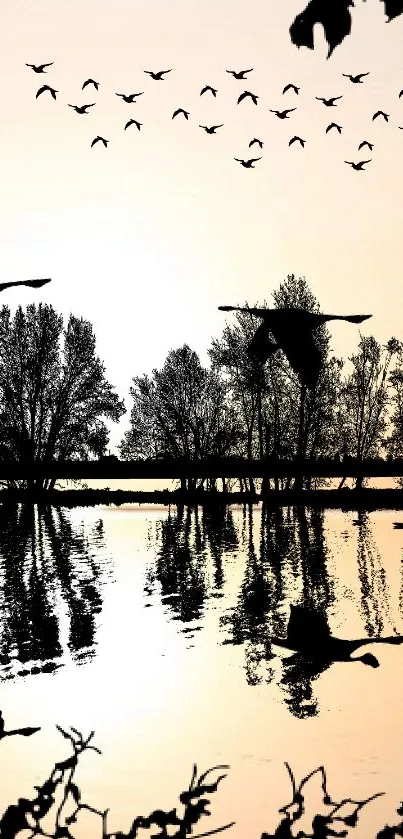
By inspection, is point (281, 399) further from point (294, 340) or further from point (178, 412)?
point (294, 340)

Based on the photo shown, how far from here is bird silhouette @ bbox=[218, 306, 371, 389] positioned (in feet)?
6.89

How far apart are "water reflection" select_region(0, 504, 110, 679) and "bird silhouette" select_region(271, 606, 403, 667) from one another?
10463 mm

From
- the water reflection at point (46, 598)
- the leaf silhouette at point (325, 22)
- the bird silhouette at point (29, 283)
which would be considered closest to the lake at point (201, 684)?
the water reflection at point (46, 598)

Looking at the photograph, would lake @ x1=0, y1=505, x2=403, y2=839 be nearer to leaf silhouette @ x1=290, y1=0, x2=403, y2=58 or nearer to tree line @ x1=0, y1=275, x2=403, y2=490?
leaf silhouette @ x1=290, y1=0, x2=403, y2=58

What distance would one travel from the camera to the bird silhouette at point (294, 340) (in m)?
2.10

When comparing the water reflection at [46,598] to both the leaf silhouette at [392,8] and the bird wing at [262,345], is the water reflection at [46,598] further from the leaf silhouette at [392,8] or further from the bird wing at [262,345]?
the leaf silhouette at [392,8]

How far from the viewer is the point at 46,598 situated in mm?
19047

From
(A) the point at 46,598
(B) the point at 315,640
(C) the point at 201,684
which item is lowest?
(C) the point at 201,684

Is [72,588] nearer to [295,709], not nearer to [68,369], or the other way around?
[295,709]

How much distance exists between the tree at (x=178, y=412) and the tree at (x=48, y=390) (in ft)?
26.3

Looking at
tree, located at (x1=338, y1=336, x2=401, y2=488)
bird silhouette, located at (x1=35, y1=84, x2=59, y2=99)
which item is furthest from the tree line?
bird silhouette, located at (x1=35, y1=84, x2=59, y2=99)

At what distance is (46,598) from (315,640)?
17.6 m

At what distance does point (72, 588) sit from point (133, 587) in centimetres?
144

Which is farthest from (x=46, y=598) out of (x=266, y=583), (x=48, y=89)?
(x=48, y=89)
